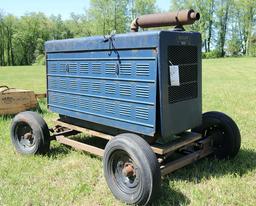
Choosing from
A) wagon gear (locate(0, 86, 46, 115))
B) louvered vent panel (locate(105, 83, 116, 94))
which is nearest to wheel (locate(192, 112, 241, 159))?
louvered vent panel (locate(105, 83, 116, 94))

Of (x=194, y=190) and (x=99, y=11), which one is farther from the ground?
(x=99, y=11)

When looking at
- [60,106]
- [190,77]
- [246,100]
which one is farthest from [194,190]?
[246,100]

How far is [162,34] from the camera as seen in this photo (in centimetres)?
380

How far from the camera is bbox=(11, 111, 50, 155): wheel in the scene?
16.4 ft

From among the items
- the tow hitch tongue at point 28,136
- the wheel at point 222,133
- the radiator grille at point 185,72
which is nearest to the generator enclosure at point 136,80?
the radiator grille at point 185,72

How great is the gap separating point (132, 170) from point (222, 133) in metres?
1.56

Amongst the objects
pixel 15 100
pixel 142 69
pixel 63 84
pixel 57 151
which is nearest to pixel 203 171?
pixel 142 69

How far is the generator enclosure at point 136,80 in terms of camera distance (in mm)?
3900

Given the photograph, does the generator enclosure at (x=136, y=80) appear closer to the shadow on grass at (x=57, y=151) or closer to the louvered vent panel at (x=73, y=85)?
the louvered vent panel at (x=73, y=85)

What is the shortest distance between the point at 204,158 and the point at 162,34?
75.7 inches

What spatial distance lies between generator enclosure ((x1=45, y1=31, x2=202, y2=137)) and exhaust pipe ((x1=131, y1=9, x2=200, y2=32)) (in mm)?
186

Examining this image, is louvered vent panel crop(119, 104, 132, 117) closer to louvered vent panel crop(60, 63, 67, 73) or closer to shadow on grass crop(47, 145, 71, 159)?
louvered vent panel crop(60, 63, 67, 73)

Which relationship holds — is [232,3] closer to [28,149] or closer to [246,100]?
[246,100]

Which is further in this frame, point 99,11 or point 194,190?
point 99,11
